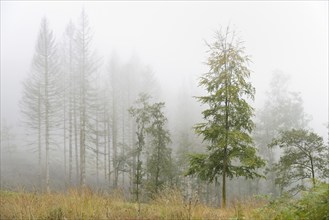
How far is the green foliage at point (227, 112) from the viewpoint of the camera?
12852mm

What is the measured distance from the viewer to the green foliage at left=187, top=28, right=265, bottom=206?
42.2ft

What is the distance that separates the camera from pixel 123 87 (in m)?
43.6

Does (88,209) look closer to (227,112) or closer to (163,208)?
(163,208)

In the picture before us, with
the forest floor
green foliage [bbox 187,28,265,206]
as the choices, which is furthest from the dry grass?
green foliage [bbox 187,28,265,206]

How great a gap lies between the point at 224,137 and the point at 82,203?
7.89 metres

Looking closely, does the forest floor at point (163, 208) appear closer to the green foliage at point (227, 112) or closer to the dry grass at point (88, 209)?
the dry grass at point (88, 209)

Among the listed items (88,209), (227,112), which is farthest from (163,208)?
(227,112)

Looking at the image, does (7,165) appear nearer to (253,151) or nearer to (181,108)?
(181,108)

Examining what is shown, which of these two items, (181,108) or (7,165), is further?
(181,108)

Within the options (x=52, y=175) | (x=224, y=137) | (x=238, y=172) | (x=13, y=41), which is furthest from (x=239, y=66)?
(x=13, y=41)

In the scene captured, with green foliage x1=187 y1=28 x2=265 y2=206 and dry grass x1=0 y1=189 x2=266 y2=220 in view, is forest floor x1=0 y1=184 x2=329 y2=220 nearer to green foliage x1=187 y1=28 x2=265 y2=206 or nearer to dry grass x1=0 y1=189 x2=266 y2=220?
dry grass x1=0 y1=189 x2=266 y2=220

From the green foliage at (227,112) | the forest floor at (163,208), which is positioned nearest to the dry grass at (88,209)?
the forest floor at (163,208)

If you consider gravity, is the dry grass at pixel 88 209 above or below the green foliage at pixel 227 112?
below

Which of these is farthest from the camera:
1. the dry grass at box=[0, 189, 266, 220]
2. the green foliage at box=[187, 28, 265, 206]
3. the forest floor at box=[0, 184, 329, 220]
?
the green foliage at box=[187, 28, 265, 206]
